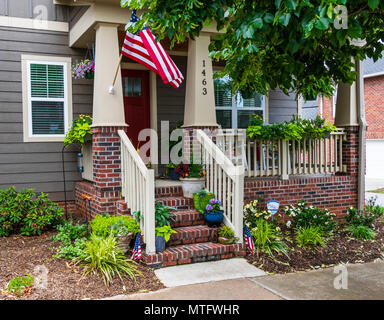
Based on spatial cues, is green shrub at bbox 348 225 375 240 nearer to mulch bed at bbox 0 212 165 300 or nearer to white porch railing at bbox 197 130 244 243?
white porch railing at bbox 197 130 244 243

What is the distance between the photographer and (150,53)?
5.41 metres

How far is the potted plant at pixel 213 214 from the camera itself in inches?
224

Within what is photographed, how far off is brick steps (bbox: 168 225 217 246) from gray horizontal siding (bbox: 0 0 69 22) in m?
4.82

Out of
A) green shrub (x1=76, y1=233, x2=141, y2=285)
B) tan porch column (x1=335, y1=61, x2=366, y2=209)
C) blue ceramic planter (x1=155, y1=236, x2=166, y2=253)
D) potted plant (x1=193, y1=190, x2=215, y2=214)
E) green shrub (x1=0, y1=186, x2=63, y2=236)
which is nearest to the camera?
green shrub (x1=76, y1=233, x2=141, y2=285)

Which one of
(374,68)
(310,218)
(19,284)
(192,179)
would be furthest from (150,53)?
(374,68)

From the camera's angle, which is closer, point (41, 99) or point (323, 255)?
point (323, 255)

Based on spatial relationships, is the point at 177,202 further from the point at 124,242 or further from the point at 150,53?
the point at 150,53

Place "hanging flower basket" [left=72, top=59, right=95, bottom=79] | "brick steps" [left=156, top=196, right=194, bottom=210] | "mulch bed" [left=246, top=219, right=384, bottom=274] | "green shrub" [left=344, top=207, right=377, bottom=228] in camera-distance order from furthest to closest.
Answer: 1. "green shrub" [left=344, top=207, right=377, bottom=228]
2. "hanging flower basket" [left=72, top=59, right=95, bottom=79]
3. "brick steps" [left=156, top=196, right=194, bottom=210]
4. "mulch bed" [left=246, top=219, right=384, bottom=274]

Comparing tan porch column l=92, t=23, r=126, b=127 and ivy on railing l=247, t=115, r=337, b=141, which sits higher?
tan porch column l=92, t=23, r=126, b=127

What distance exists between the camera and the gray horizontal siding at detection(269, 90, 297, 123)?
9758 millimetres

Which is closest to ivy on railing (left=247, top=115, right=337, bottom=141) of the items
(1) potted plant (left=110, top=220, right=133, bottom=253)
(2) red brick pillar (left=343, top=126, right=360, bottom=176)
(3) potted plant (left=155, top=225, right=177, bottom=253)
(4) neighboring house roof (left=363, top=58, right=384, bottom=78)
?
(2) red brick pillar (left=343, top=126, right=360, bottom=176)

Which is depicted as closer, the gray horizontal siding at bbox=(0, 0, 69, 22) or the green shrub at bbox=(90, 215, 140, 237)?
the green shrub at bbox=(90, 215, 140, 237)

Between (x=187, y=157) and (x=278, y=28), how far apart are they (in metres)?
3.38

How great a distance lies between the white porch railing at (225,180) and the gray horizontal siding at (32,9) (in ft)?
12.0
